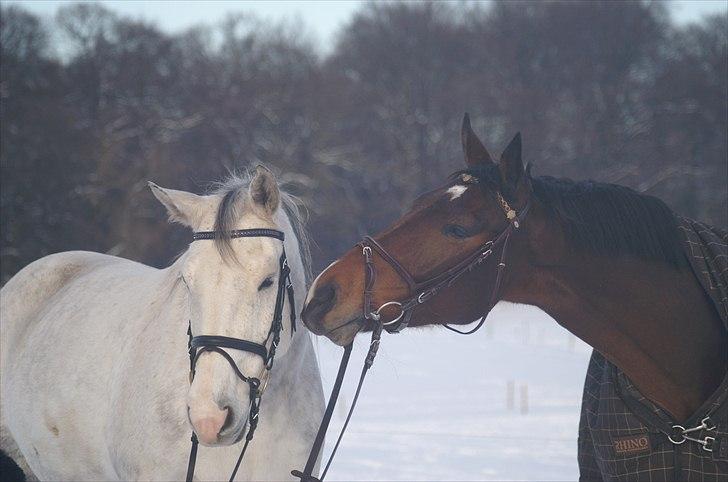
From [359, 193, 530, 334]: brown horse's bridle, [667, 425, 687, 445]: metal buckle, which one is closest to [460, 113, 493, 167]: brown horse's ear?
[359, 193, 530, 334]: brown horse's bridle

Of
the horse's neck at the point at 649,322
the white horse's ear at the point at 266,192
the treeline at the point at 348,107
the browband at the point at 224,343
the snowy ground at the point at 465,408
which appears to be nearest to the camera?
the horse's neck at the point at 649,322

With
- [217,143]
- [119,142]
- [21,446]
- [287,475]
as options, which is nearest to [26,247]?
[119,142]

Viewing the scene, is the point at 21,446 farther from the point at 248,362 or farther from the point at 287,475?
the point at 248,362

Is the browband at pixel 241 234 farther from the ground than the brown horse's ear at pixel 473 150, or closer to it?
closer to it

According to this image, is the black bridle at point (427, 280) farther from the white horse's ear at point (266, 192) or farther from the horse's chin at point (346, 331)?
the white horse's ear at point (266, 192)

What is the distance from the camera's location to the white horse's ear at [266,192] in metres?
4.43

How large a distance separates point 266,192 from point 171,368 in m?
0.98

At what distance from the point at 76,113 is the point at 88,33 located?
264 inches

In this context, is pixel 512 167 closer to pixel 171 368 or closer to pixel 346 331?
pixel 346 331

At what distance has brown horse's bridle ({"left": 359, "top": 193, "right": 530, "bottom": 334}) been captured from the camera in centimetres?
390

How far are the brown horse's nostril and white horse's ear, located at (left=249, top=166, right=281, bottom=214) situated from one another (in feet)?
2.38

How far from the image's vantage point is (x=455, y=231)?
12.9ft

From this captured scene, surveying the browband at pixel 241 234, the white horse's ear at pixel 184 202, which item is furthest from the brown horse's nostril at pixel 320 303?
the white horse's ear at pixel 184 202

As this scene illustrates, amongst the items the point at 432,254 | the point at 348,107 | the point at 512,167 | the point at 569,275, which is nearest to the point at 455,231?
the point at 432,254
